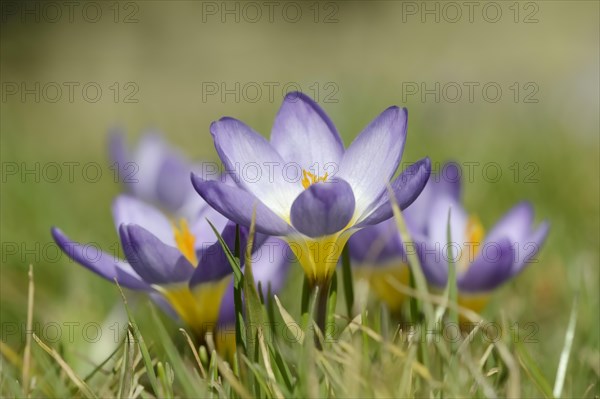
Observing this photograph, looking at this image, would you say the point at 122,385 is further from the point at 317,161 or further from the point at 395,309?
the point at 395,309

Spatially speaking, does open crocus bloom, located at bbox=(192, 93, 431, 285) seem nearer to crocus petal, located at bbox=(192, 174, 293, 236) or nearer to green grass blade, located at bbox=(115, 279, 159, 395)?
crocus petal, located at bbox=(192, 174, 293, 236)

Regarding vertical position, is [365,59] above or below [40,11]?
below

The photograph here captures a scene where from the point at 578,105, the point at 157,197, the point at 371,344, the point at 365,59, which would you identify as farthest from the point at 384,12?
the point at 371,344

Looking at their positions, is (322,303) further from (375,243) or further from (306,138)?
(375,243)

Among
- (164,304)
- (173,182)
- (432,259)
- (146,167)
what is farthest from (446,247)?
(146,167)

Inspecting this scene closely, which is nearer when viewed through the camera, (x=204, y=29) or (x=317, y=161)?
(x=317, y=161)

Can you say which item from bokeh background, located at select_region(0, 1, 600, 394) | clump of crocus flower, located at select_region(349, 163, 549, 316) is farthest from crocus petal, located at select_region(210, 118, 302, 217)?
bokeh background, located at select_region(0, 1, 600, 394)

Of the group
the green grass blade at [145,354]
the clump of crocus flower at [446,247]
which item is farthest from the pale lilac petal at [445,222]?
the green grass blade at [145,354]

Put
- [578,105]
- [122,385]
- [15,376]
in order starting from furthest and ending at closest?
[578,105] < [15,376] < [122,385]
